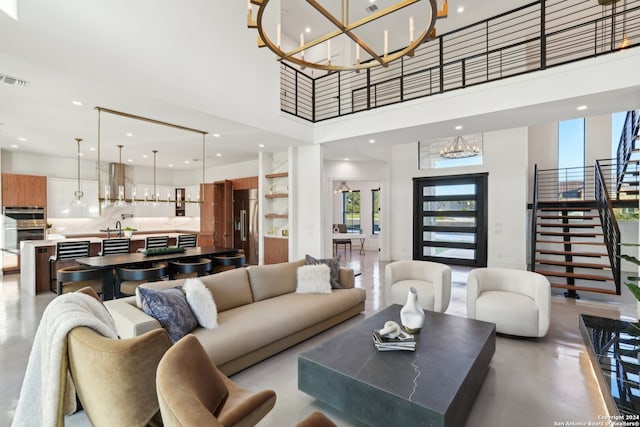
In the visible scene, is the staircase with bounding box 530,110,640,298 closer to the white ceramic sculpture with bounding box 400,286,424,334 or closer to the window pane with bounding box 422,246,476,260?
the window pane with bounding box 422,246,476,260

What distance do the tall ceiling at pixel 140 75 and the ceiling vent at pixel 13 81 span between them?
8 cm

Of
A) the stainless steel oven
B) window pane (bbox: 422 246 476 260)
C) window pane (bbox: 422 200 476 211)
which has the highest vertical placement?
window pane (bbox: 422 200 476 211)

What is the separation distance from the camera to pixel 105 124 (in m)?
5.03

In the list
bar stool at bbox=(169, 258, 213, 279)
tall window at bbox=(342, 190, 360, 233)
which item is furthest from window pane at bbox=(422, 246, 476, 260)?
bar stool at bbox=(169, 258, 213, 279)

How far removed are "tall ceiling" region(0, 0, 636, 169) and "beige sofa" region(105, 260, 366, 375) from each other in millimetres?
2491

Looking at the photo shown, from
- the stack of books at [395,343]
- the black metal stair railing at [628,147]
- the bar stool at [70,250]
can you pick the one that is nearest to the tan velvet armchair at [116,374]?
the stack of books at [395,343]

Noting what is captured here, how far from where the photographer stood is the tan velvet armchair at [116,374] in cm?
132

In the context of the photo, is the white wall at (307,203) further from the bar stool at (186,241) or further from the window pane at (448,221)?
the window pane at (448,221)

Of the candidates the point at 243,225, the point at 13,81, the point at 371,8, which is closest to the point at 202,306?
the point at 13,81

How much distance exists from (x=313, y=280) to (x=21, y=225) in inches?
295

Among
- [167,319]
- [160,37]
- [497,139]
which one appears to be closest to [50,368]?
[167,319]

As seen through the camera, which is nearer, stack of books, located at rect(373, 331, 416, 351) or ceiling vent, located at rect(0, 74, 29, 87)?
stack of books, located at rect(373, 331, 416, 351)

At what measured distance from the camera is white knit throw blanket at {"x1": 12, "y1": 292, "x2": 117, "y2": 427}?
4.40 ft

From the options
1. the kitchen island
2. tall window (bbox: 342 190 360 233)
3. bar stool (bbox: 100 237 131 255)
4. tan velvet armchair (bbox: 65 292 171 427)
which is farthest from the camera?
tall window (bbox: 342 190 360 233)
